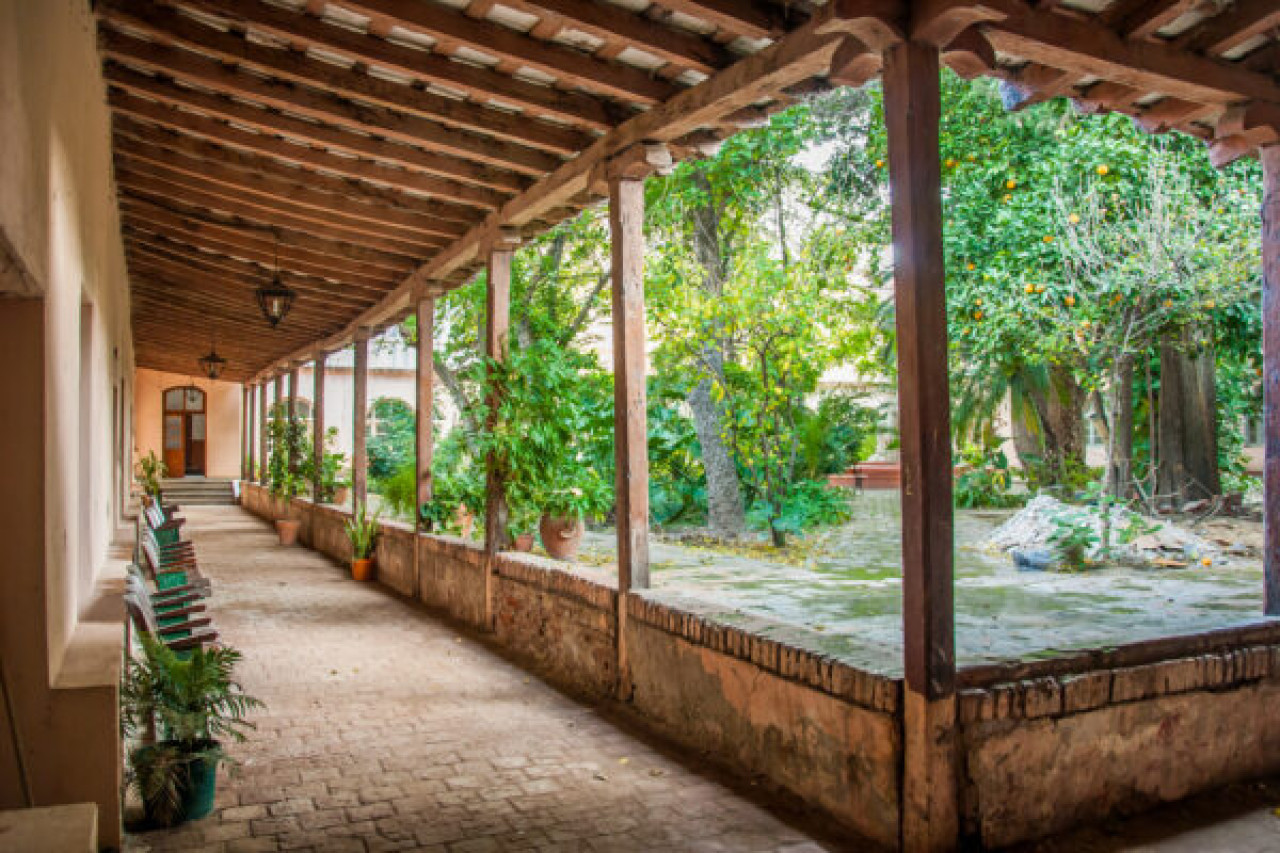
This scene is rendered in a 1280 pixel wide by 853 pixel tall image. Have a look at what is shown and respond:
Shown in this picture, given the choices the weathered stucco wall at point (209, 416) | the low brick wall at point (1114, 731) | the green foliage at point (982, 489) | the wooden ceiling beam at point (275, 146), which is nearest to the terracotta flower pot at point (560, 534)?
the wooden ceiling beam at point (275, 146)

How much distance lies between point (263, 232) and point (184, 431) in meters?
18.7

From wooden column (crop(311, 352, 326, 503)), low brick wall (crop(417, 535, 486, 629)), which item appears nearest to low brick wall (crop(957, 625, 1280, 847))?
low brick wall (crop(417, 535, 486, 629))

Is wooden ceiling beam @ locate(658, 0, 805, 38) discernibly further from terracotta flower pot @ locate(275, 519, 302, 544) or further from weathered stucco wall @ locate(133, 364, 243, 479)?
weathered stucco wall @ locate(133, 364, 243, 479)

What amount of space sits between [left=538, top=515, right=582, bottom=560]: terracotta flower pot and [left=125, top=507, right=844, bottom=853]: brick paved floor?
0.90 metres

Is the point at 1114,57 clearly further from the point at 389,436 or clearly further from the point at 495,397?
the point at 389,436

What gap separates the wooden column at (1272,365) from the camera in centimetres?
436

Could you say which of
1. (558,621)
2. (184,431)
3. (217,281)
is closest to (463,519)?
(558,621)

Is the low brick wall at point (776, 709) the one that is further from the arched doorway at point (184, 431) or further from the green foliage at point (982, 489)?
the arched doorway at point (184, 431)

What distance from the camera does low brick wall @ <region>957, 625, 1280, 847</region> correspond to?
324 cm

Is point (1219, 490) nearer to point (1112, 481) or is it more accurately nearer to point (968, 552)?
point (1112, 481)

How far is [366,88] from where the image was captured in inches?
195

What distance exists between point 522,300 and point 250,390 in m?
A: 11.2

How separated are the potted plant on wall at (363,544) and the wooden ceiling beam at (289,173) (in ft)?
14.7

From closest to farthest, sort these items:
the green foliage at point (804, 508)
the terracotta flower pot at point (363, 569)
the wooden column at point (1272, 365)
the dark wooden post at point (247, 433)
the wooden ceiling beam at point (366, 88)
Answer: the wooden column at point (1272, 365)
the wooden ceiling beam at point (366, 88)
the green foliage at point (804, 508)
the terracotta flower pot at point (363, 569)
the dark wooden post at point (247, 433)
